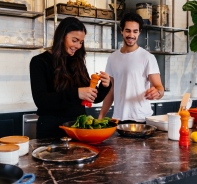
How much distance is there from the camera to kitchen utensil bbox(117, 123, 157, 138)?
2.04 metres

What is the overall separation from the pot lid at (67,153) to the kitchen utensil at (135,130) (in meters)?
0.43

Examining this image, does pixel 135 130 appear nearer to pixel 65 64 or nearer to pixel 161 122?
pixel 161 122

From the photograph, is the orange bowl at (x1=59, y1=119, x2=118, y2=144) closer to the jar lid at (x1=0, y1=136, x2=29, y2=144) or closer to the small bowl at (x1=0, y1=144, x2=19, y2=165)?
the jar lid at (x1=0, y1=136, x2=29, y2=144)

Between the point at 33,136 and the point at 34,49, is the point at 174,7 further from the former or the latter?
the point at 33,136

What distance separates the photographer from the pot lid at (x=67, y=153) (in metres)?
1.47

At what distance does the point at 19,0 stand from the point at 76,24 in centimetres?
255

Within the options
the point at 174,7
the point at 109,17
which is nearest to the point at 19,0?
the point at 109,17

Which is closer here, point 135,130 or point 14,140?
point 14,140

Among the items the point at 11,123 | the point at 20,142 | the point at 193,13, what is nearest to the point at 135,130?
the point at 20,142

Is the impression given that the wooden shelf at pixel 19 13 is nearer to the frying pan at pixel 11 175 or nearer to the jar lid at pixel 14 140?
the jar lid at pixel 14 140

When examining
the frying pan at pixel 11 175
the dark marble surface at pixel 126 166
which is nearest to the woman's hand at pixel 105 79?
the dark marble surface at pixel 126 166

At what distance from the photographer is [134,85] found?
9.16ft

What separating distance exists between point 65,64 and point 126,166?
41.7 inches

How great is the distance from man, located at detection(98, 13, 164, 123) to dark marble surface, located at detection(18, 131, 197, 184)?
890mm
